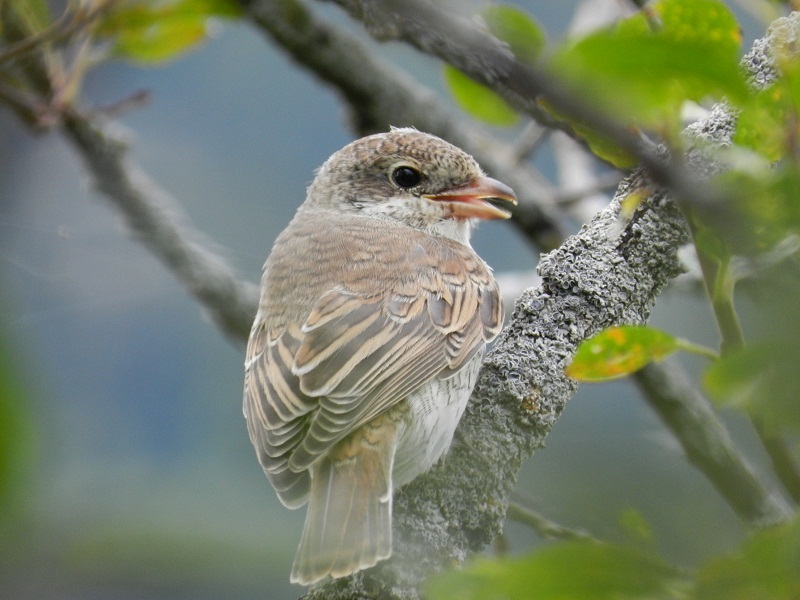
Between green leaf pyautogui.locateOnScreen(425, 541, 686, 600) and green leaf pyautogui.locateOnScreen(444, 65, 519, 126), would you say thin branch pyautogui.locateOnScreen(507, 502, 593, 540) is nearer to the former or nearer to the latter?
green leaf pyautogui.locateOnScreen(425, 541, 686, 600)

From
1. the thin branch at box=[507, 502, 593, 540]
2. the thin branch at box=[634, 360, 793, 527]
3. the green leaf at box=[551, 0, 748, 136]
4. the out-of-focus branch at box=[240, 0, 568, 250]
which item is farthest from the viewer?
the out-of-focus branch at box=[240, 0, 568, 250]

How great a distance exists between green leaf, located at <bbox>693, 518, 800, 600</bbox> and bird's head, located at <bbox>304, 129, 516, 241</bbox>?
9.59 ft

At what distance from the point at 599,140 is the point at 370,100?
3005 millimetres

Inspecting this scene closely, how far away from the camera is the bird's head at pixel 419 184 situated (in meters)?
3.96

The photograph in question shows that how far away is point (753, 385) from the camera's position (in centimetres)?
102

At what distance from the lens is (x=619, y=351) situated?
161cm

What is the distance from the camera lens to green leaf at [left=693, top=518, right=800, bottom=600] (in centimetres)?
94

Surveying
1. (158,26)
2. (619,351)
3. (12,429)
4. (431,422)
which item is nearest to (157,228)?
(158,26)

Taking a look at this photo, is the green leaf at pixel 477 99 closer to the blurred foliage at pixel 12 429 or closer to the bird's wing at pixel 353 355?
the bird's wing at pixel 353 355

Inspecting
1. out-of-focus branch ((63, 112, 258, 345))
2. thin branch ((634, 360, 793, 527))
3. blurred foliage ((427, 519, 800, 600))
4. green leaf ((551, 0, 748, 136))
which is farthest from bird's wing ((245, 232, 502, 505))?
green leaf ((551, 0, 748, 136))

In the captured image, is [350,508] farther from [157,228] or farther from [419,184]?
[157,228]

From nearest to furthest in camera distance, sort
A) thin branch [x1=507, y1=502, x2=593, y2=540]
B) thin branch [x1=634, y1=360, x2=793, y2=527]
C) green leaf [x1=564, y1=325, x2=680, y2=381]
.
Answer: green leaf [x1=564, y1=325, x2=680, y2=381]
thin branch [x1=507, y1=502, x2=593, y2=540]
thin branch [x1=634, y1=360, x2=793, y2=527]

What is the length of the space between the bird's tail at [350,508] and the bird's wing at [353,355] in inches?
4.0

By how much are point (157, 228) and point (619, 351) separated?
3.54 meters
